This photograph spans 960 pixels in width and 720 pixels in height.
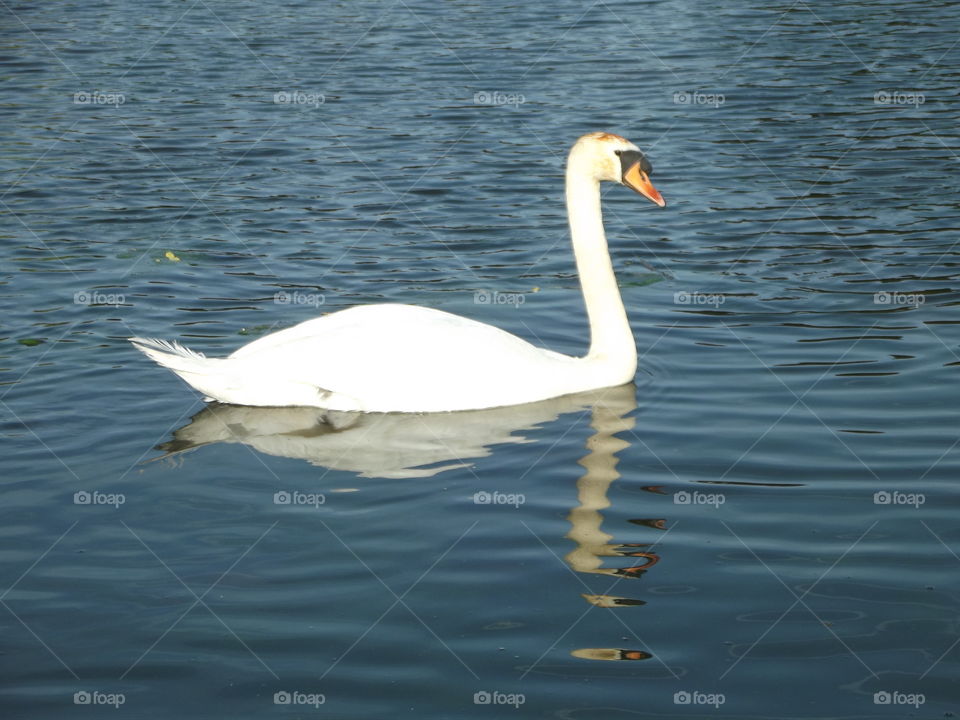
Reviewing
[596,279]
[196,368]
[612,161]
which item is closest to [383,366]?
[196,368]

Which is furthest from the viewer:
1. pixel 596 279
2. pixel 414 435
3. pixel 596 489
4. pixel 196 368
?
pixel 596 279

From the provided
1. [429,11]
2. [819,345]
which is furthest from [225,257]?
[429,11]

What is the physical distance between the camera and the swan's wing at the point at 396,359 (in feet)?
25.2

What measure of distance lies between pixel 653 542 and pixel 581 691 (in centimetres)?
136

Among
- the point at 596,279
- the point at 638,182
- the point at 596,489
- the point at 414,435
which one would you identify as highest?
the point at 638,182

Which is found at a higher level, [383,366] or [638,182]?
[638,182]

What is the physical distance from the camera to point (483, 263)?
11.1m

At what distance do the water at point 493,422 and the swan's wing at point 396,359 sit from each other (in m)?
0.19

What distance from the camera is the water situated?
208 inches

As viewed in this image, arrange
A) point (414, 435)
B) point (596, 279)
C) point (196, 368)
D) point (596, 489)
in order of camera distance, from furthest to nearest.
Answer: point (596, 279) < point (196, 368) < point (414, 435) < point (596, 489)

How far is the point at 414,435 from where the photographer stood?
761 centimetres

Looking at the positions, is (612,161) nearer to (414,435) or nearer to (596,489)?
(414,435)

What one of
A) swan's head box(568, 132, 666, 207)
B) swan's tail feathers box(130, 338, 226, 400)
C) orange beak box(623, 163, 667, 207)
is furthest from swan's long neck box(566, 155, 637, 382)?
swan's tail feathers box(130, 338, 226, 400)

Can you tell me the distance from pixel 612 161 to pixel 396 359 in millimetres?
1922
